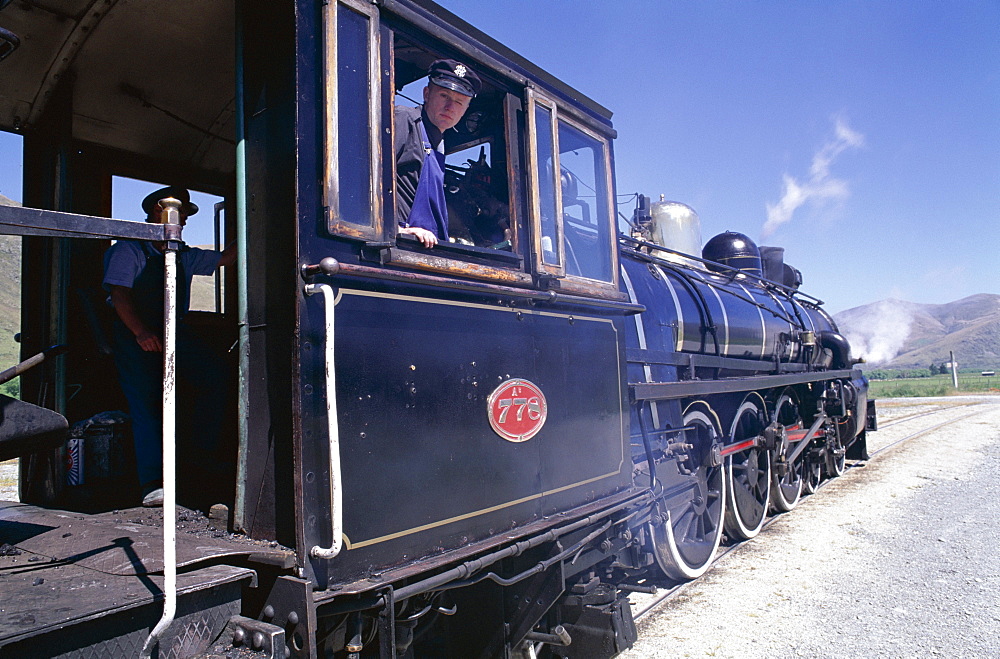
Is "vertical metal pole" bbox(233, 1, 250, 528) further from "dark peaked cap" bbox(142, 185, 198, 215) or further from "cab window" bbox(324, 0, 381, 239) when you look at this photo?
"dark peaked cap" bbox(142, 185, 198, 215)

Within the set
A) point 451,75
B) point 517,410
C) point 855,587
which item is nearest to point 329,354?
point 517,410

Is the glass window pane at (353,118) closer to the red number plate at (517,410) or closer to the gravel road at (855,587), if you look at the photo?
the red number plate at (517,410)

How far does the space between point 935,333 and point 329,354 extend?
669ft

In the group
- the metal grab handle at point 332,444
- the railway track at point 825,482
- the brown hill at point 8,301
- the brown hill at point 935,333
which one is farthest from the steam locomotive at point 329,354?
the brown hill at point 935,333

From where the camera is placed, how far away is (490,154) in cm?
322

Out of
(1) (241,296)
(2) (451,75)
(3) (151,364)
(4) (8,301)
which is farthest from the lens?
(4) (8,301)

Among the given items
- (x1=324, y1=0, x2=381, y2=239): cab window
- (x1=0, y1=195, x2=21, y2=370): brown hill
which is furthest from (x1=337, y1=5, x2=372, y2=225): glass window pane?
(x1=0, y1=195, x2=21, y2=370): brown hill

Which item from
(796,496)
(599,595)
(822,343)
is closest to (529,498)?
(599,595)

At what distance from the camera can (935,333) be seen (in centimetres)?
16900

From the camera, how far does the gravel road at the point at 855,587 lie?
3.58 metres

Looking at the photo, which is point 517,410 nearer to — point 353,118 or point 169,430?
point 353,118

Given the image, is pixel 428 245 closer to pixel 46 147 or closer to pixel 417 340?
pixel 417 340

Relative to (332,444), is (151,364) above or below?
above

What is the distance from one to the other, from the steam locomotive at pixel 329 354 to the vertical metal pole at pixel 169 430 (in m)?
0.01
